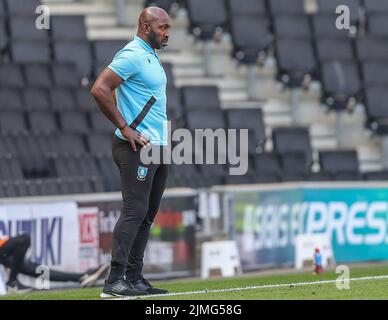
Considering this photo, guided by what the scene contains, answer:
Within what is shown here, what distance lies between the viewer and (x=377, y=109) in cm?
2116

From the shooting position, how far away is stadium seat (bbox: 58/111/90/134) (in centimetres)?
1792

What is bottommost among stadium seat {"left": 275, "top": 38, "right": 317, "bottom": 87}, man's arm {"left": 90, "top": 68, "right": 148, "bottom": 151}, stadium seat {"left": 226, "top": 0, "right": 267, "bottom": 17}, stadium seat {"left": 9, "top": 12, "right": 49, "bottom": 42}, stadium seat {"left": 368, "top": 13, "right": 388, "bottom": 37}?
man's arm {"left": 90, "top": 68, "right": 148, "bottom": 151}

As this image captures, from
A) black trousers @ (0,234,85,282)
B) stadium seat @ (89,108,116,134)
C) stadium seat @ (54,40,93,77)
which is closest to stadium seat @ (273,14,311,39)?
stadium seat @ (54,40,93,77)

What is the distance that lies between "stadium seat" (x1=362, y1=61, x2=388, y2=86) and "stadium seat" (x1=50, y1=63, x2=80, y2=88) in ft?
16.4

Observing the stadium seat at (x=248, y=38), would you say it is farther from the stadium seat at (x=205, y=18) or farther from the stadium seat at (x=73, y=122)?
the stadium seat at (x=73, y=122)

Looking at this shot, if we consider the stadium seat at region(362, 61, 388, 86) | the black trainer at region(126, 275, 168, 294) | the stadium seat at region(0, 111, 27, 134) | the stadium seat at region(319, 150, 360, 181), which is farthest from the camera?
the stadium seat at region(362, 61, 388, 86)

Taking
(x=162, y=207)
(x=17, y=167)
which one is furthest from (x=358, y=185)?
(x=17, y=167)

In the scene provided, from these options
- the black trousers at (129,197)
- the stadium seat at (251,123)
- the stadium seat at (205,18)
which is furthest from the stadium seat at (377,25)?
the black trousers at (129,197)

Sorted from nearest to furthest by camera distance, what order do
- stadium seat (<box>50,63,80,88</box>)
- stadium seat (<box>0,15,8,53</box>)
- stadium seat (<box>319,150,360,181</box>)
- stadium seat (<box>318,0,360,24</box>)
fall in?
1. stadium seat (<box>50,63,80,88</box>)
2. stadium seat (<box>0,15,8,53</box>)
3. stadium seat (<box>319,150,360,181</box>)
4. stadium seat (<box>318,0,360,24</box>)

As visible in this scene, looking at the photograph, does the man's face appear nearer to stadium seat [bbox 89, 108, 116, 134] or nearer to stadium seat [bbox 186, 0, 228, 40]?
stadium seat [bbox 89, 108, 116, 134]

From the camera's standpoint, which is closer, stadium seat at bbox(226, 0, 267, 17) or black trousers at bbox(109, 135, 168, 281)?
black trousers at bbox(109, 135, 168, 281)

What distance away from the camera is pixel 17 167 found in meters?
15.8

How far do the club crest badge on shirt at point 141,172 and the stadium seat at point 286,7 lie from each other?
13488mm

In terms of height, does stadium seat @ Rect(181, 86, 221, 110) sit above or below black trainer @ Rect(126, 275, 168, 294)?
above
